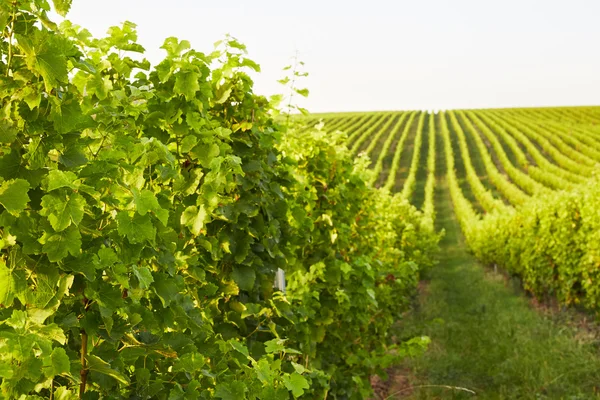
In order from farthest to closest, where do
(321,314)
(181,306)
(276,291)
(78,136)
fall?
(321,314)
(276,291)
(181,306)
(78,136)

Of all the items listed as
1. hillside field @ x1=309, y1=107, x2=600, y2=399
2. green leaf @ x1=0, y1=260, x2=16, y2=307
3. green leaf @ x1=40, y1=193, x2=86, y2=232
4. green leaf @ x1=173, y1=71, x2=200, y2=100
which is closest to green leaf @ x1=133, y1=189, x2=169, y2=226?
green leaf @ x1=40, y1=193, x2=86, y2=232

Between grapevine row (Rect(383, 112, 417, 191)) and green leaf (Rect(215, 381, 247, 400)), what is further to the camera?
grapevine row (Rect(383, 112, 417, 191))

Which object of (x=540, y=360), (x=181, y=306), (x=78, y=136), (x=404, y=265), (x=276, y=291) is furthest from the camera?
(x=540, y=360)

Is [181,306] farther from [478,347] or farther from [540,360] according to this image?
[478,347]

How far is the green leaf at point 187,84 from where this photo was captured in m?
2.81

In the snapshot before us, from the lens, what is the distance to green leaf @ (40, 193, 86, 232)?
147cm

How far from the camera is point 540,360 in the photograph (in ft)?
28.1

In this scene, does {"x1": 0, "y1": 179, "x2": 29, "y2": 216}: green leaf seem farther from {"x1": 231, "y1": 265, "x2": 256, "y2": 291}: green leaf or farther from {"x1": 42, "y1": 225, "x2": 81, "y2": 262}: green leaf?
{"x1": 231, "y1": 265, "x2": 256, "y2": 291}: green leaf

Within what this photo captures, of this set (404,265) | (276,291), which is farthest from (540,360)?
(276,291)

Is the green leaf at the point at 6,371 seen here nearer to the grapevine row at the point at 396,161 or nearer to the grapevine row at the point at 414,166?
the grapevine row at the point at 414,166

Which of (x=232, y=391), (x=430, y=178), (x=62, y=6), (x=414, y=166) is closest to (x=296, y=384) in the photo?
(x=232, y=391)

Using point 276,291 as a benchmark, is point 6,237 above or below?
above

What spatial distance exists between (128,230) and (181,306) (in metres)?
0.69

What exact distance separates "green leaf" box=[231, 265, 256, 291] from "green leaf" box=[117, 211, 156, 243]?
A: 185 centimetres
